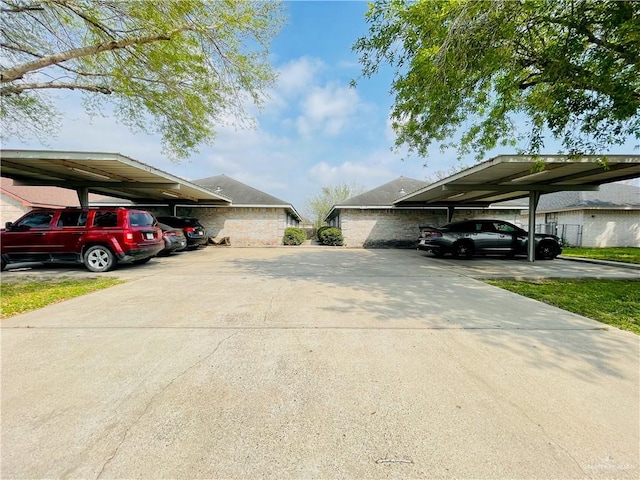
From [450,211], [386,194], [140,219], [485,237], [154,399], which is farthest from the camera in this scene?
[386,194]

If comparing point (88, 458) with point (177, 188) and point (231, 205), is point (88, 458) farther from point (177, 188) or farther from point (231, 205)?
point (231, 205)

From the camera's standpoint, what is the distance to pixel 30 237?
26.5 feet

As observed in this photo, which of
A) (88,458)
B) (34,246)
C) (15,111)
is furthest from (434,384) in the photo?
(15,111)

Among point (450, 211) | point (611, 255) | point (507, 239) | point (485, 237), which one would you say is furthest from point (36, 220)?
point (611, 255)

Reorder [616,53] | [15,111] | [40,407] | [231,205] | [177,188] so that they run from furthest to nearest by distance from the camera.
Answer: [231,205]
[177,188]
[15,111]
[616,53]
[40,407]

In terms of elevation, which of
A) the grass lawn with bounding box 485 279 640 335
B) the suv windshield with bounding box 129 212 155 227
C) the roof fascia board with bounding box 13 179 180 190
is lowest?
the grass lawn with bounding box 485 279 640 335

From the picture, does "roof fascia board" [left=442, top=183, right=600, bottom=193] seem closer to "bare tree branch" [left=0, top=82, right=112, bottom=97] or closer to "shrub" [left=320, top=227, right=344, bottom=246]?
"shrub" [left=320, top=227, right=344, bottom=246]

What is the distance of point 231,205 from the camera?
18766 millimetres

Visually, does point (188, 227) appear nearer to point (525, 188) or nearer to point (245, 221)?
point (245, 221)

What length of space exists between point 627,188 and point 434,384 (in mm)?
30222

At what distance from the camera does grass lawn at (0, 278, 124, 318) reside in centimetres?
460

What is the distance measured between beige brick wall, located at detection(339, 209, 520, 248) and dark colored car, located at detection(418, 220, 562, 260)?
6.79 m

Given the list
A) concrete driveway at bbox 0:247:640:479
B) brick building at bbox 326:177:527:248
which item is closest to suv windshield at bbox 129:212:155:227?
concrete driveway at bbox 0:247:640:479

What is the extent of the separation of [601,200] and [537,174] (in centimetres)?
1580
